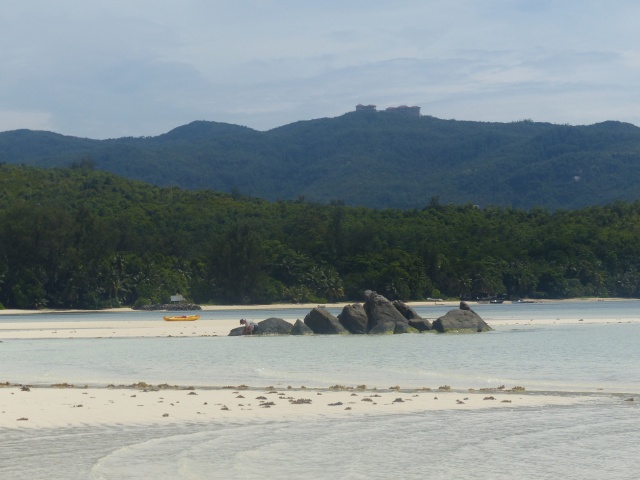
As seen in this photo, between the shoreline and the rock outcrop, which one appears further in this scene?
the shoreline

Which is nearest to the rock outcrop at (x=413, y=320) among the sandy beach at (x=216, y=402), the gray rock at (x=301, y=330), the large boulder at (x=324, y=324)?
the large boulder at (x=324, y=324)

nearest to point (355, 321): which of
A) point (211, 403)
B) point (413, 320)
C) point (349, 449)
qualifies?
point (413, 320)

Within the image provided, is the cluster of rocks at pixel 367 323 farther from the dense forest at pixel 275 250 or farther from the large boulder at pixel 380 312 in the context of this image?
the dense forest at pixel 275 250

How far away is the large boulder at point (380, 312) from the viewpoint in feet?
159

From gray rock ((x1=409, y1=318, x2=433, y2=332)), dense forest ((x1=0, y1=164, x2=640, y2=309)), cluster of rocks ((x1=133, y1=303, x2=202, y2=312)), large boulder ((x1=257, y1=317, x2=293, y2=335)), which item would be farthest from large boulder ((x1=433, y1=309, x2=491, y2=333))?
dense forest ((x1=0, y1=164, x2=640, y2=309))

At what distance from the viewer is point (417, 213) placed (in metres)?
141

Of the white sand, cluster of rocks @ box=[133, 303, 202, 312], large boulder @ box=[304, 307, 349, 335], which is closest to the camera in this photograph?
the white sand

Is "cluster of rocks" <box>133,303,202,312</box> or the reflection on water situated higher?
"cluster of rocks" <box>133,303,202,312</box>

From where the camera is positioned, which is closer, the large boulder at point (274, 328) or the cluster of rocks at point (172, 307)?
the large boulder at point (274, 328)

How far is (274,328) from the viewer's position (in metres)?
48.9

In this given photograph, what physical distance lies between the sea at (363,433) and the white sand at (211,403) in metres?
0.71

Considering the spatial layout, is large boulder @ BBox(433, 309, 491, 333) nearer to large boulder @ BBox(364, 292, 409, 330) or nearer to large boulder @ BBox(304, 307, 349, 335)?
large boulder @ BBox(364, 292, 409, 330)

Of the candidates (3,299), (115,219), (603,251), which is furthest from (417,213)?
(3,299)

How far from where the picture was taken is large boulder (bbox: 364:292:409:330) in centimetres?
4847
